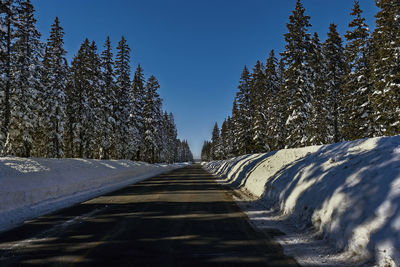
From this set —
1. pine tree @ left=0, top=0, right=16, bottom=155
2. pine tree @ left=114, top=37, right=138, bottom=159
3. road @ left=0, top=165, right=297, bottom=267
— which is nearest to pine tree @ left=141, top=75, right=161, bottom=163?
pine tree @ left=114, top=37, right=138, bottom=159

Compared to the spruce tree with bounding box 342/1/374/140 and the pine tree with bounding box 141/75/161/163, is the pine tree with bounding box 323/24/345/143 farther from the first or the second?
the pine tree with bounding box 141/75/161/163

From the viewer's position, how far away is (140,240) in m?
5.14

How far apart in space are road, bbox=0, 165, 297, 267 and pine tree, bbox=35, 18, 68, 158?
82.3 feet

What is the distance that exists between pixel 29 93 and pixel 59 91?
4.87 meters

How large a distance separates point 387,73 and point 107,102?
1218 inches

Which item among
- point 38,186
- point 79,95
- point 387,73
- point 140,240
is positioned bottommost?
point 140,240

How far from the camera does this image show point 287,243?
5.02 metres

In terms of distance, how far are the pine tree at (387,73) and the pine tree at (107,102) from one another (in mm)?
Result: 29561

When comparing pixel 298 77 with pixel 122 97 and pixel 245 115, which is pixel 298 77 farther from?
pixel 122 97

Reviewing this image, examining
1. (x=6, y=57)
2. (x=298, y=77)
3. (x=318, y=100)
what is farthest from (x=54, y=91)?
(x=318, y=100)

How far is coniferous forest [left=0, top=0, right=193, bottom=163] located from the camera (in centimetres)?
2348

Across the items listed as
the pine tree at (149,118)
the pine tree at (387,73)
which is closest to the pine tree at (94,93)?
the pine tree at (149,118)

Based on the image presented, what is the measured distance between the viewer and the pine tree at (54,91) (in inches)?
1141

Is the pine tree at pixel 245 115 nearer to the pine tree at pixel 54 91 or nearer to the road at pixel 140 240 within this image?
the pine tree at pixel 54 91
